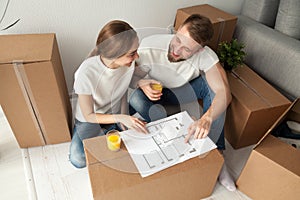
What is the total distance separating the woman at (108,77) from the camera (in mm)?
848

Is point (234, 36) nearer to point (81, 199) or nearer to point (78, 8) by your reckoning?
point (78, 8)

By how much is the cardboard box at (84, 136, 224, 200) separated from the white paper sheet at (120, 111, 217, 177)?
2 centimetres

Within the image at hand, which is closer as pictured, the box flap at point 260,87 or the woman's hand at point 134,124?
the woman's hand at point 134,124

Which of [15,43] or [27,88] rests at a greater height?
[15,43]

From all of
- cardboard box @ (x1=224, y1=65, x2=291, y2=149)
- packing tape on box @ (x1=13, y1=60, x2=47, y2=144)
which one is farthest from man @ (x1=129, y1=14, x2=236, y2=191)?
packing tape on box @ (x1=13, y1=60, x2=47, y2=144)

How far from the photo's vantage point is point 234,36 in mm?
1562

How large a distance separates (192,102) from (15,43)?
0.82 metres

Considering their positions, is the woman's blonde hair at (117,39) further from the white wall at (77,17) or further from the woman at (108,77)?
the white wall at (77,17)

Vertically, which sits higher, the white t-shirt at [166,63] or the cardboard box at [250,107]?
the white t-shirt at [166,63]

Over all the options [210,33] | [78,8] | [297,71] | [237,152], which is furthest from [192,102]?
[78,8]

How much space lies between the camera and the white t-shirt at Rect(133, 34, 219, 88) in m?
0.94

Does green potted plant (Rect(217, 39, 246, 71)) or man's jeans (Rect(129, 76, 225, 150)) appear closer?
man's jeans (Rect(129, 76, 225, 150))

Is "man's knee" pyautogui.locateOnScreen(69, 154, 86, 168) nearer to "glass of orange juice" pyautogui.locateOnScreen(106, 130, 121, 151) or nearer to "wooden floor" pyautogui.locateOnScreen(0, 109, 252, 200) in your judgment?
"wooden floor" pyautogui.locateOnScreen(0, 109, 252, 200)

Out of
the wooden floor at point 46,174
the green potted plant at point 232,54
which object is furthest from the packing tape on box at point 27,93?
the green potted plant at point 232,54
